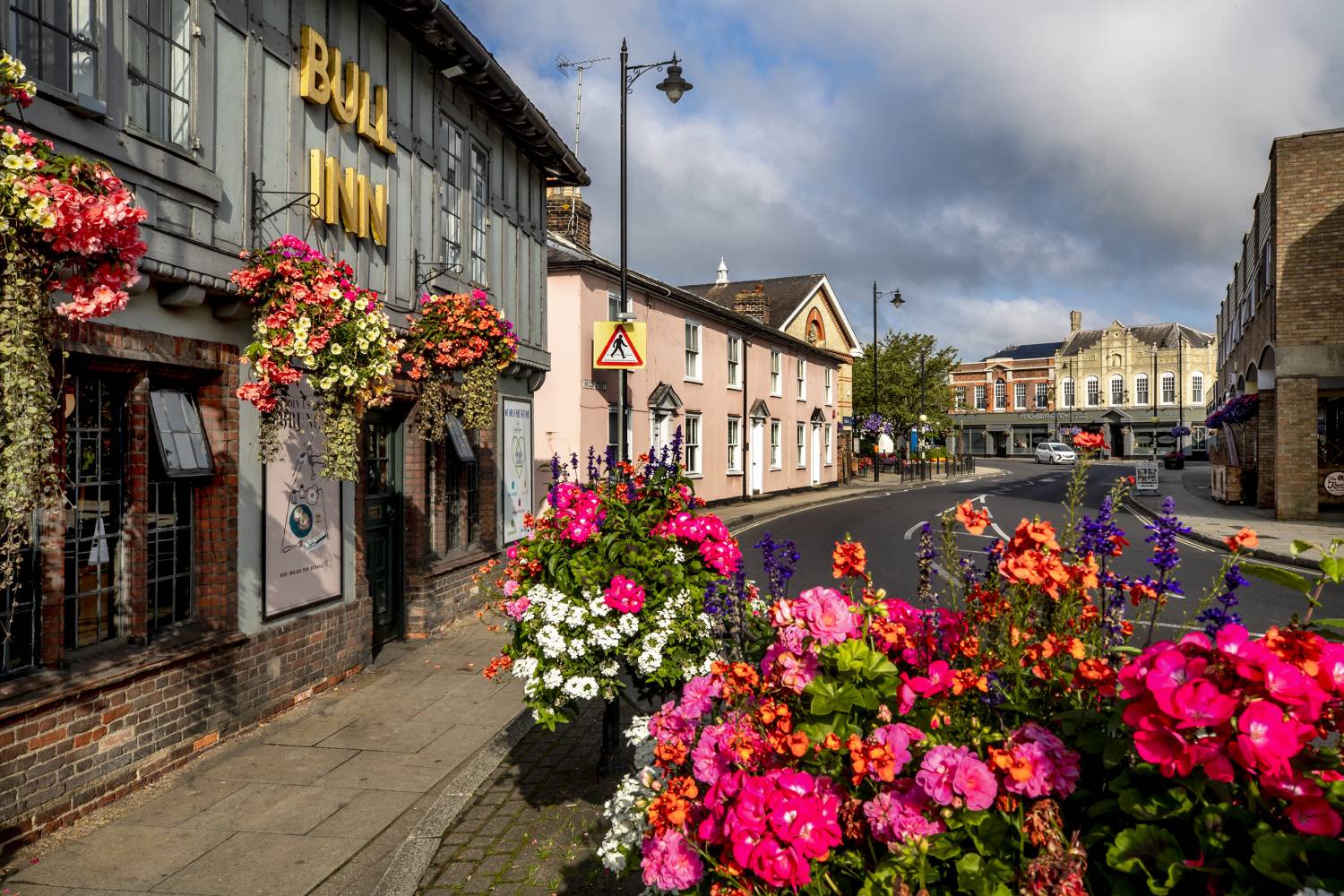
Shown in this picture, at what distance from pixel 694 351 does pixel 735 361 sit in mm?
3030

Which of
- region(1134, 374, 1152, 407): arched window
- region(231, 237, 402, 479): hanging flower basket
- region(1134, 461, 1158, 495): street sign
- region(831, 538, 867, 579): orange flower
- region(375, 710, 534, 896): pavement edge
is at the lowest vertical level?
region(375, 710, 534, 896): pavement edge

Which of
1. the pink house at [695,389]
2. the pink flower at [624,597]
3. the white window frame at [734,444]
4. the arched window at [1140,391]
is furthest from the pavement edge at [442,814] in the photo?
the arched window at [1140,391]

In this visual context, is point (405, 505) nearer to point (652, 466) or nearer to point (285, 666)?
point (285, 666)

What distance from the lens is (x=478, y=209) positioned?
36.1 feet

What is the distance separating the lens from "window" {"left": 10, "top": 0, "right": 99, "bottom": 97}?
4852mm

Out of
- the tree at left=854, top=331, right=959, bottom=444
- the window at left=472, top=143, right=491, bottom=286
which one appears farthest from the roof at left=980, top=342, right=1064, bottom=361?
the window at left=472, top=143, right=491, bottom=286

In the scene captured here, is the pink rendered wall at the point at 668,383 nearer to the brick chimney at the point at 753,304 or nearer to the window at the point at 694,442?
the window at the point at 694,442

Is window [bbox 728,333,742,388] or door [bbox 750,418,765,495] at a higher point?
A: window [bbox 728,333,742,388]

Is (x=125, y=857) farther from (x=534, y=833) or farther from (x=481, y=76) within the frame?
(x=481, y=76)

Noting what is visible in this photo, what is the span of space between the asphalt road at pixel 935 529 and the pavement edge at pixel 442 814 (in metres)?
3.41

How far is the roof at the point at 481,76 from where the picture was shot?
8.69 metres

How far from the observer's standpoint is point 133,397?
226 inches

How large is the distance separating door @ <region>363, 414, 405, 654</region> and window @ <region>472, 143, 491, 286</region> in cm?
242

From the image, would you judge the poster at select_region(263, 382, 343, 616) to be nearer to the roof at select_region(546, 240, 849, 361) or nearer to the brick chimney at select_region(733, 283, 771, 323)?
the roof at select_region(546, 240, 849, 361)
